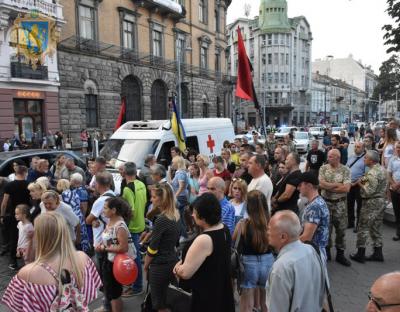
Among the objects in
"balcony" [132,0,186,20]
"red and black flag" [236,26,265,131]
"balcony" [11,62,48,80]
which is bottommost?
"red and black flag" [236,26,265,131]

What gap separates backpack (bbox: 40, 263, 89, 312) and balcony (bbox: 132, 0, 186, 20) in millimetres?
30314

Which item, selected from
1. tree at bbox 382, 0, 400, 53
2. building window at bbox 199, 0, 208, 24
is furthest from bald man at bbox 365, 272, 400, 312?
building window at bbox 199, 0, 208, 24

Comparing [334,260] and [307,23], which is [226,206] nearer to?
[334,260]

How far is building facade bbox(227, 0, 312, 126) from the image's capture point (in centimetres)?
7812

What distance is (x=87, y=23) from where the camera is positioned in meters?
25.8

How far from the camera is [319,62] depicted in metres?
118

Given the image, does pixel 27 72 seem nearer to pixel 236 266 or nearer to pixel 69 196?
pixel 69 196

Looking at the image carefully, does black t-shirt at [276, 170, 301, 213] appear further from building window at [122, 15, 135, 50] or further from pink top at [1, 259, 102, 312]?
building window at [122, 15, 135, 50]

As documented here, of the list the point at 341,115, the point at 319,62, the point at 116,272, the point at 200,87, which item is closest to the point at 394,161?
the point at 116,272

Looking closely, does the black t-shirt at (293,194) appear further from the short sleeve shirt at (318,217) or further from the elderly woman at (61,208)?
the elderly woman at (61,208)

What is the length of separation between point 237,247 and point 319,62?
12392cm

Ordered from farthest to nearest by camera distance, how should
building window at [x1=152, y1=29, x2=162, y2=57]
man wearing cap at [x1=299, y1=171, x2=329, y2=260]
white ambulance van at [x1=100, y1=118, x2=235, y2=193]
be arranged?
building window at [x1=152, y1=29, x2=162, y2=57] < white ambulance van at [x1=100, y1=118, x2=235, y2=193] < man wearing cap at [x1=299, y1=171, x2=329, y2=260]

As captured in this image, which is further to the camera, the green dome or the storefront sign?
the green dome

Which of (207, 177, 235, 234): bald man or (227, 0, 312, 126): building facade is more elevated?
(227, 0, 312, 126): building facade
